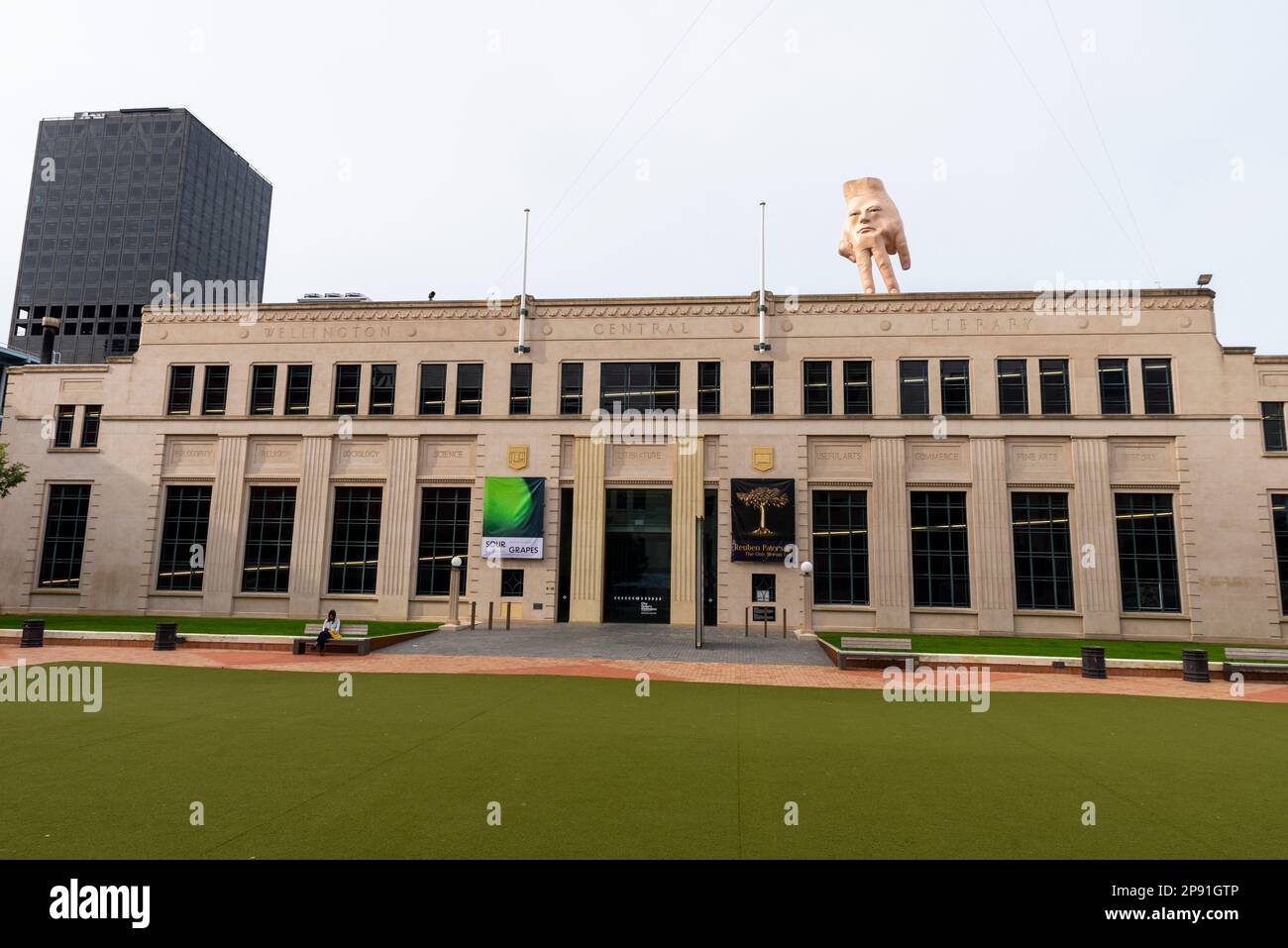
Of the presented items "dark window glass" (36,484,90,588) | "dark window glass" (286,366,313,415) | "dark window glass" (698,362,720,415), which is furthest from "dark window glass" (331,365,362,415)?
"dark window glass" (698,362,720,415)

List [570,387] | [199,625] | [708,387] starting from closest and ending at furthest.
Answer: [199,625] → [708,387] → [570,387]

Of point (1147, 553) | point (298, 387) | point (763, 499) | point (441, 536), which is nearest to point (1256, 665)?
point (1147, 553)

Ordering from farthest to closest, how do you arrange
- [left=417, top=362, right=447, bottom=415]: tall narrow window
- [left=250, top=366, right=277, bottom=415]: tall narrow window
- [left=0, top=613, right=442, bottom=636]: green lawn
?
[left=250, top=366, right=277, bottom=415]: tall narrow window → [left=417, top=362, right=447, bottom=415]: tall narrow window → [left=0, top=613, right=442, bottom=636]: green lawn

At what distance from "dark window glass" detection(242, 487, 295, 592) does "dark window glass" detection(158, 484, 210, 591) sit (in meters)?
2.19

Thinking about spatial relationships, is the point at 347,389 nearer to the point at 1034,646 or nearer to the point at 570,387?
the point at 570,387

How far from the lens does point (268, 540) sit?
1428 inches

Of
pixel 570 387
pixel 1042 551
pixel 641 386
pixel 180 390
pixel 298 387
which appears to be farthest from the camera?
pixel 180 390

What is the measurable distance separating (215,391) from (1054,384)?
40936mm

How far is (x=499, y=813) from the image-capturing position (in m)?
7.54

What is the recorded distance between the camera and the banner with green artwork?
34750 millimetres

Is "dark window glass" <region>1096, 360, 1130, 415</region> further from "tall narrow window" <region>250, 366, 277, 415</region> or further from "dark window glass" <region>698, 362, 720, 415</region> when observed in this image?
"tall narrow window" <region>250, 366, 277, 415</region>

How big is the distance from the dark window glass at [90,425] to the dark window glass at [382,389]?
47.6 feet

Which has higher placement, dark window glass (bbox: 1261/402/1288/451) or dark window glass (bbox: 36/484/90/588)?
dark window glass (bbox: 1261/402/1288/451)
